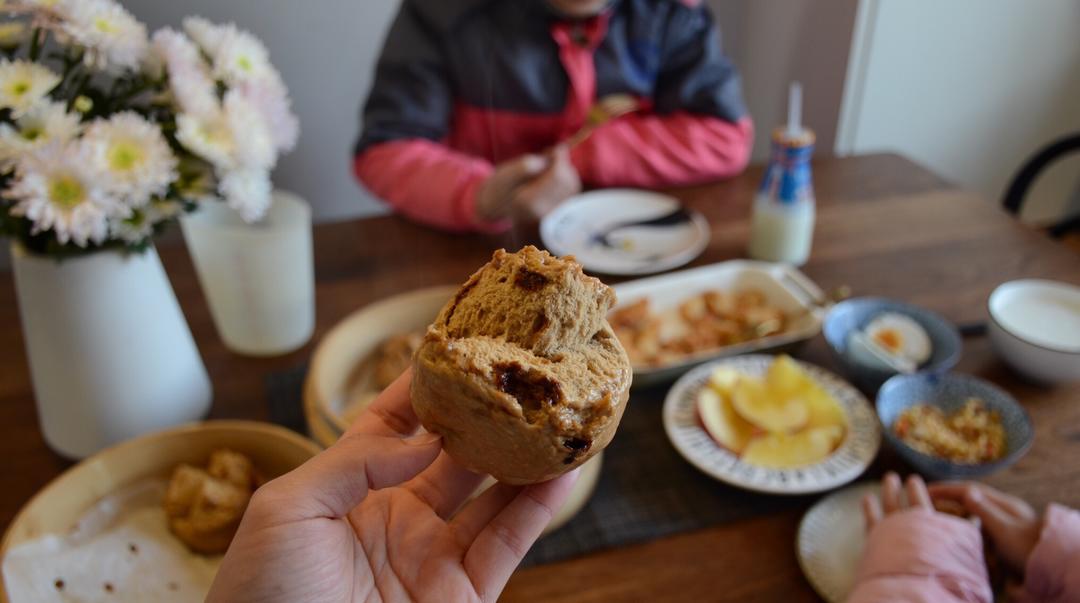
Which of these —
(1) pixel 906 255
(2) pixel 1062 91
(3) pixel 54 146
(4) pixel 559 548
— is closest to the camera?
(3) pixel 54 146

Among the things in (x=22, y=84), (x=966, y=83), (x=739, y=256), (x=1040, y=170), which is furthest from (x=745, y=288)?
(x=966, y=83)

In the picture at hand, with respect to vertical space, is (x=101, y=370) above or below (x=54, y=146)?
below

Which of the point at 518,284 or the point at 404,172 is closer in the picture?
the point at 518,284

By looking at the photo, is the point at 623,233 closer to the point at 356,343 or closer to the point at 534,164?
the point at 534,164

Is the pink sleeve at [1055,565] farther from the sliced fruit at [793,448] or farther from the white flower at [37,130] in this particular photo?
the white flower at [37,130]

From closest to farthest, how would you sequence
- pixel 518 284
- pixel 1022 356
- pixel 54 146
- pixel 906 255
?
pixel 518 284
pixel 54 146
pixel 1022 356
pixel 906 255

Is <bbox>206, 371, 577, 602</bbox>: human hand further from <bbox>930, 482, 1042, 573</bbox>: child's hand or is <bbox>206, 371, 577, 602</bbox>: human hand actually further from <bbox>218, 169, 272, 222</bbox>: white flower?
<bbox>930, 482, 1042, 573</bbox>: child's hand

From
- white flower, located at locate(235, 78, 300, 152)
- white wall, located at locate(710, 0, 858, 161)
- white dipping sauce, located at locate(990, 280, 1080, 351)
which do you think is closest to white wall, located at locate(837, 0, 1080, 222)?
white wall, located at locate(710, 0, 858, 161)

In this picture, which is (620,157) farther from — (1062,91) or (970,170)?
(1062,91)

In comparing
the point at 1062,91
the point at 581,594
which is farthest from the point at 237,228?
the point at 1062,91
